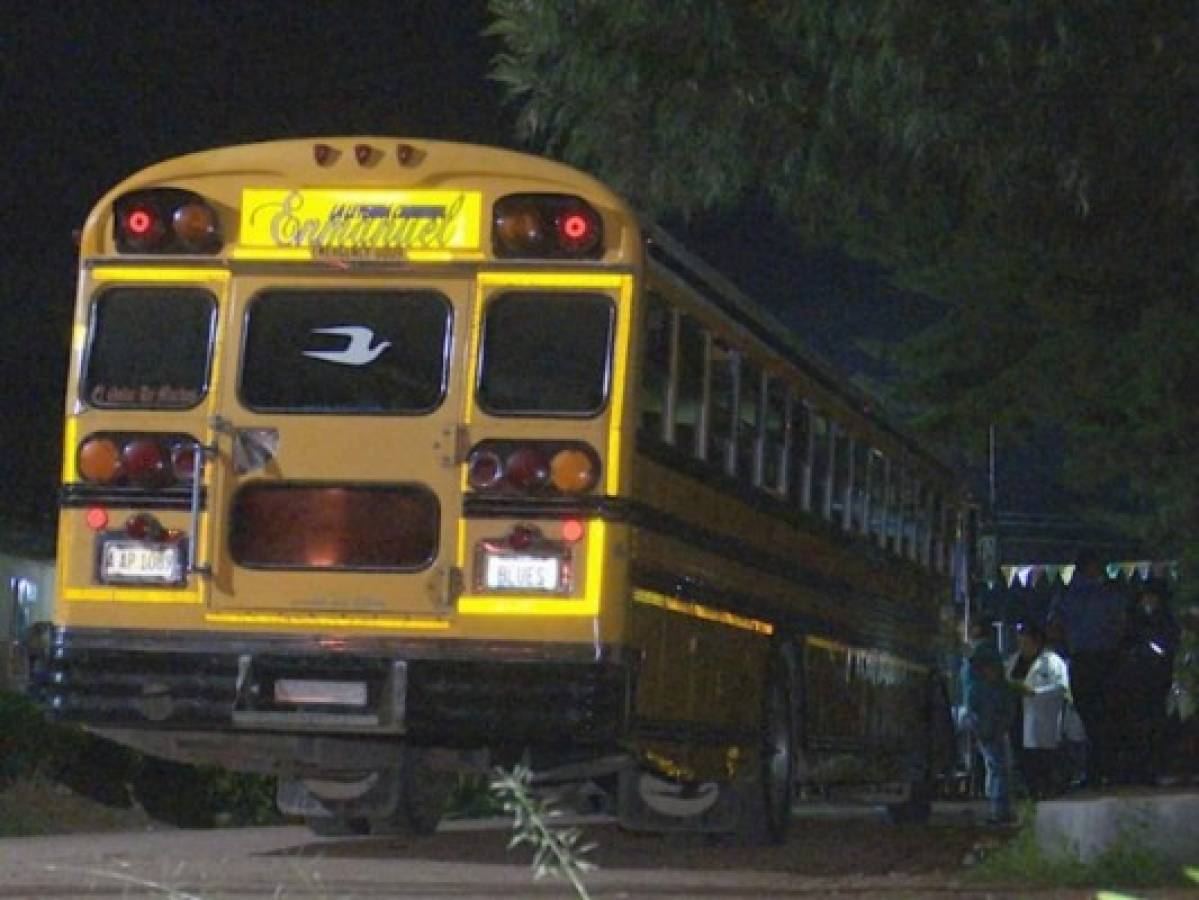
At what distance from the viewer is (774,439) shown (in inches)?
536

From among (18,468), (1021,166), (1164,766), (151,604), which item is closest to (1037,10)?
(1021,166)

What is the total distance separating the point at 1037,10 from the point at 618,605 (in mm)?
3733

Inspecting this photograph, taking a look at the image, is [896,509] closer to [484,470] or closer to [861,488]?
[861,488]

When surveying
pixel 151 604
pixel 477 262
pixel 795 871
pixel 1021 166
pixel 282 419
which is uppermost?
pixel 1021 166

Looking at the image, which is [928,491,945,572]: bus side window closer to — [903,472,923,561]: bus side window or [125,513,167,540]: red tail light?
[903,472,923,561]: bus side window

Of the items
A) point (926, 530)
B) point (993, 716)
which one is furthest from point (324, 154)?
point (926, 530)

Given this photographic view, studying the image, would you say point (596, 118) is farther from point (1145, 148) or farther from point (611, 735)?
point (611, 735)

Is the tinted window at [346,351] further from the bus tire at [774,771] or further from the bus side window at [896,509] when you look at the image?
the bus side window at [896,509]

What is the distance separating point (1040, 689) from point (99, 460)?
32.4ft

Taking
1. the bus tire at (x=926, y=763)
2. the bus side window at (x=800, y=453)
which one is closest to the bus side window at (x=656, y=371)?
the bus side window at (x=800, y=453)

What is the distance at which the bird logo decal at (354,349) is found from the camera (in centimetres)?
1128

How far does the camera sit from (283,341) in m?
11.3

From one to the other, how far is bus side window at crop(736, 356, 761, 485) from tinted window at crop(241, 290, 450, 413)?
2.12m

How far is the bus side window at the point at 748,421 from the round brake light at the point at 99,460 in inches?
124
